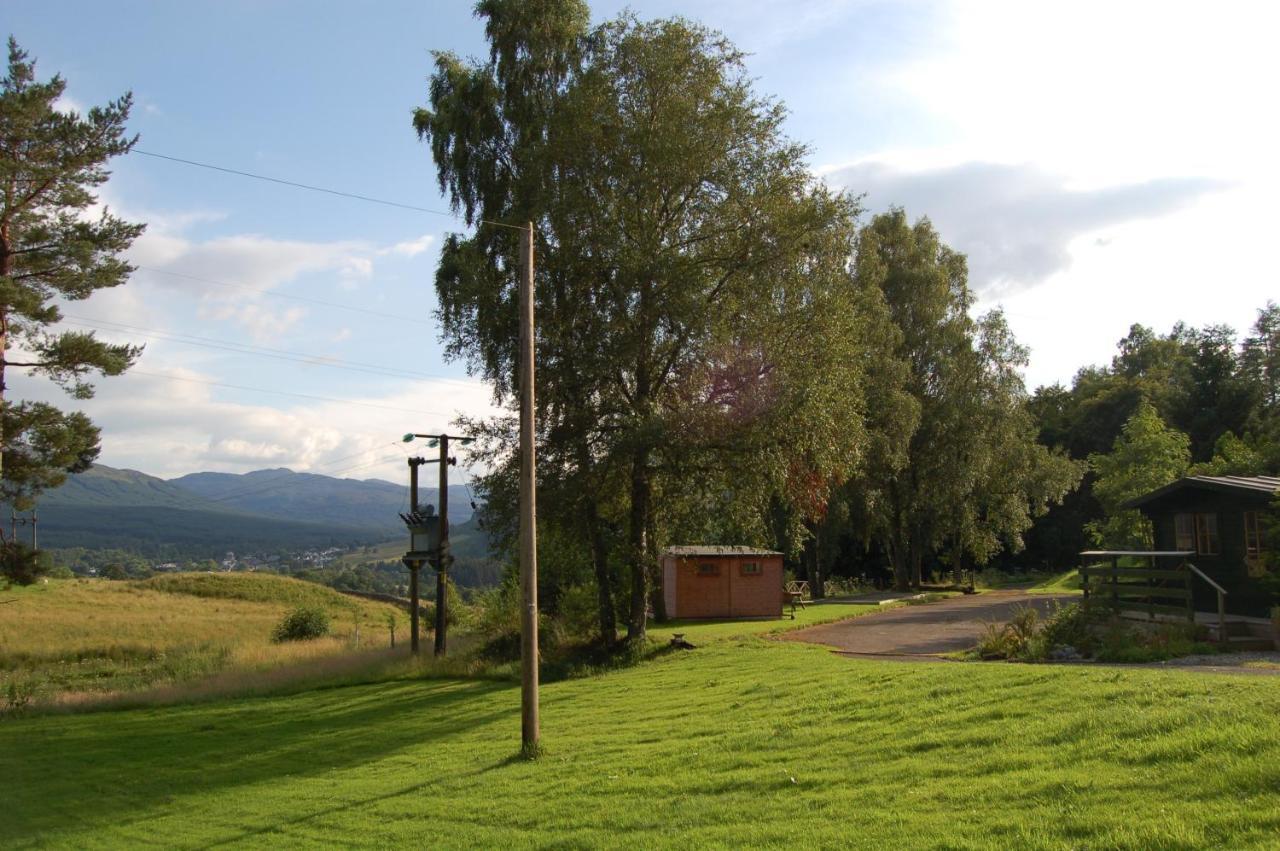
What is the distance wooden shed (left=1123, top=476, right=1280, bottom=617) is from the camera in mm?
19125

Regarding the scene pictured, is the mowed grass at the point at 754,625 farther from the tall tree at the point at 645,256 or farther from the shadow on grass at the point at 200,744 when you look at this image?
the shadow on grass at the point at 200,744

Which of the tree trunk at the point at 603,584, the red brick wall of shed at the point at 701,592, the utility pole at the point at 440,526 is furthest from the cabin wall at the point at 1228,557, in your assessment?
the utility pole at the point at 440,526

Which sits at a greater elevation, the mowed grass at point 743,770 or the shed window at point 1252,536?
the shed window at point 1252,536

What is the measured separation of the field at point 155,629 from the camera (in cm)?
3578

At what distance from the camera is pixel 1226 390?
208 ft

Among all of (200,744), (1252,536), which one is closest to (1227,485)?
(1252,536)

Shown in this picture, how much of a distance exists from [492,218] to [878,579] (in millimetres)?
41211

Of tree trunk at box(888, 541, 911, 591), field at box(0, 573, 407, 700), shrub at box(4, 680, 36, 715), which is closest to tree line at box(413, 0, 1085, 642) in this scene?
shrub at box(4, 680, 36, 715)

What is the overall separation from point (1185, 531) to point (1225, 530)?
148cm

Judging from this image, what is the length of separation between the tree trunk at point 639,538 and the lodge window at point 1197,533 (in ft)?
42.8

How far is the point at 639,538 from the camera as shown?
2397 cm

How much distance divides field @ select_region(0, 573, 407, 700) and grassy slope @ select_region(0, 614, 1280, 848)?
16692 mm

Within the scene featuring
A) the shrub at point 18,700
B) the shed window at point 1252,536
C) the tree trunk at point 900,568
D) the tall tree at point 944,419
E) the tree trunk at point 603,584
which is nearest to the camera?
the shed window at point 1252,536

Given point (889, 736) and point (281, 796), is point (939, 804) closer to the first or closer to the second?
point (889, 736)
